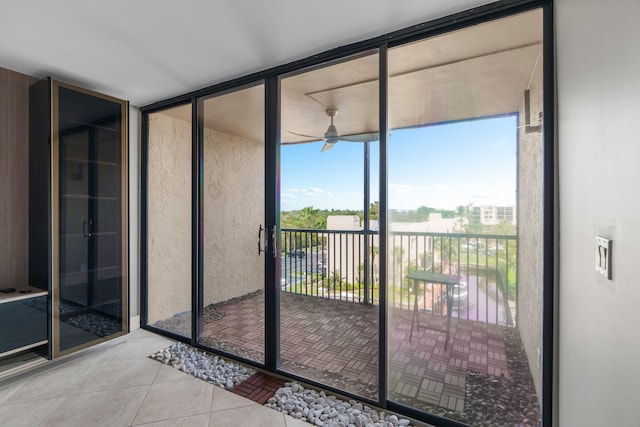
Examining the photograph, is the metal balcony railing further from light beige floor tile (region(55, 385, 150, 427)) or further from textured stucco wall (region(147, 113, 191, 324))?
textured stucco wall (region(147, 113, 191, 324))

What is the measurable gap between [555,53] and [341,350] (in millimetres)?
2686

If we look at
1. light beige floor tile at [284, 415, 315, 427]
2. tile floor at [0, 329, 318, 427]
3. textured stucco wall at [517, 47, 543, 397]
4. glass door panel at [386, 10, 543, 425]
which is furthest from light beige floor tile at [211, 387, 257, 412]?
textured stucco wall at [517, 47, 543, 397]

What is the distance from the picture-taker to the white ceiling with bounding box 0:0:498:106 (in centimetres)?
164

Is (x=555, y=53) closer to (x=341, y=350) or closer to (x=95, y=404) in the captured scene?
(x=341, y=350)

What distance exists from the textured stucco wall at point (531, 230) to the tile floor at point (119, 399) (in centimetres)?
147

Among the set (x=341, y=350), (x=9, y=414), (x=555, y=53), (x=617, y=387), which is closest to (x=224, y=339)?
(x=341, y=350)

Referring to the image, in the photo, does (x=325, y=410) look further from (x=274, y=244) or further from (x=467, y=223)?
(x=467, y=223)

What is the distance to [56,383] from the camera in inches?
87.8

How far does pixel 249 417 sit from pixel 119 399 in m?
0.98

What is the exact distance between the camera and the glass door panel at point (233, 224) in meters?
2.86

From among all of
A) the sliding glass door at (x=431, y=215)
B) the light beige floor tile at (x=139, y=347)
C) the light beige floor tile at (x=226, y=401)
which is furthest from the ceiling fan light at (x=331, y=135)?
the light beige floor tile at (x=139, y=347)

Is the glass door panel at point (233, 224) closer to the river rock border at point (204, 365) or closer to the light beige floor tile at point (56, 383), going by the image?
the river rock border at point (204, 365)

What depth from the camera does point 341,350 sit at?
2.75m

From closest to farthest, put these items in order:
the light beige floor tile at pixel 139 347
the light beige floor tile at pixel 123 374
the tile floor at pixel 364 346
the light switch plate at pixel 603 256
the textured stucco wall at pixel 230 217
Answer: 1. the light switch plate at pixel 603 256
2. the tile floor at pixel 364 346
3. the light beige floor tile at pixel 123 374
4. the light beige floor tile at pixel 139 347
5. the textured stucco wall at pixel 230 217
